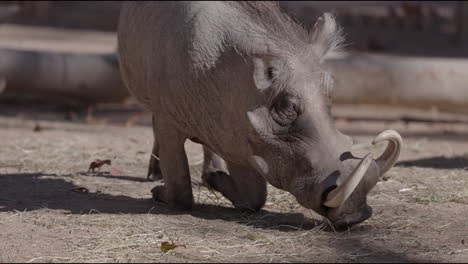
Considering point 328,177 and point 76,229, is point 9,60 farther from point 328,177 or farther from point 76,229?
point 328,177

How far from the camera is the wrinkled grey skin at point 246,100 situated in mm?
3922

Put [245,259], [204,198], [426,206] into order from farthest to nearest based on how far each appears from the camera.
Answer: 1. [204,198]
2. [426,206]
3. [245,259]

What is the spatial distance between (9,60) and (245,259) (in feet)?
17.4

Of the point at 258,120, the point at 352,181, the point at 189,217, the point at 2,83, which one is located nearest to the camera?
the point at 352,181

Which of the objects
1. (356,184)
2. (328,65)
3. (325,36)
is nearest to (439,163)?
(328,65)

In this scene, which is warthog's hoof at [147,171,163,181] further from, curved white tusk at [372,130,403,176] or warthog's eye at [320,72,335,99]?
curved white tusk at [372,130,403,176]

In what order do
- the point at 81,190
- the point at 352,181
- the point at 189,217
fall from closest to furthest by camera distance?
the point at 352,181 → the point at 189,217 → the point at 81,190

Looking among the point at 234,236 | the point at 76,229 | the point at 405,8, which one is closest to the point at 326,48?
the point at 234,236

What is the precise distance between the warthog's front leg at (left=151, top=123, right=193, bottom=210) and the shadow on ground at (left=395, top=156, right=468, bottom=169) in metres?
2.02

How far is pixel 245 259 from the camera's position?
354 centimetres

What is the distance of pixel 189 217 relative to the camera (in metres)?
4.37

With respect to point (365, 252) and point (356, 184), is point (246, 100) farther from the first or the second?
point (365, 252)

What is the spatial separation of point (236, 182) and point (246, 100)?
0.69 metres

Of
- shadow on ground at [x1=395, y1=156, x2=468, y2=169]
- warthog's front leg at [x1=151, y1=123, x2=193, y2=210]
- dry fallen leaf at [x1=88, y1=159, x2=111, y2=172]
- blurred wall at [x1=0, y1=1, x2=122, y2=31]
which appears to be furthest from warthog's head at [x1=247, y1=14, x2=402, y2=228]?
blurred wall at [x1=0, y1=1, x2=122, y2=31]
